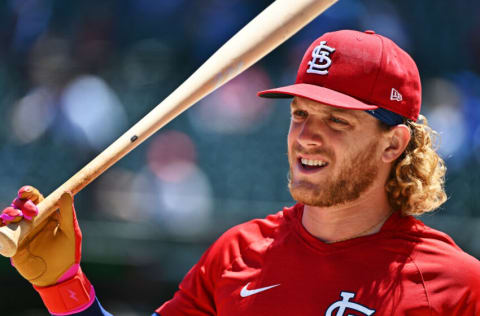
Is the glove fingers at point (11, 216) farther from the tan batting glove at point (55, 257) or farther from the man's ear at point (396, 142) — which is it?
the man's ear at point (396, 142)

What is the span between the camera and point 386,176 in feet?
7.30

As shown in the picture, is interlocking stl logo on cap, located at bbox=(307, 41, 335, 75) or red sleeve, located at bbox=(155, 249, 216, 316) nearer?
interlocking stl logo on cap, located at bbox=(307, 41, 335, 75)

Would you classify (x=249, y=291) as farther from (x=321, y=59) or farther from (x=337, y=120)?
(x=321, y=59)

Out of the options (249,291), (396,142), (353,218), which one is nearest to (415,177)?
(396,142)

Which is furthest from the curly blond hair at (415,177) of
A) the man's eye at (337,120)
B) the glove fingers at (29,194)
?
the glove fingers at (29,194)

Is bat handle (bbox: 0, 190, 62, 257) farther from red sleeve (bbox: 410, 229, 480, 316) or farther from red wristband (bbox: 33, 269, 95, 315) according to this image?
red sleeve (bbox: 410, 229, 480, 316)

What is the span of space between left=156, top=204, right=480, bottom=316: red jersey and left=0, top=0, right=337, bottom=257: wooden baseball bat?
0.48 metres

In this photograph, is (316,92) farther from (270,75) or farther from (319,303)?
(270,75)

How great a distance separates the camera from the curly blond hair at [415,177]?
7.18 feet

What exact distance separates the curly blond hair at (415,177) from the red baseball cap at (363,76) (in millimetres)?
122

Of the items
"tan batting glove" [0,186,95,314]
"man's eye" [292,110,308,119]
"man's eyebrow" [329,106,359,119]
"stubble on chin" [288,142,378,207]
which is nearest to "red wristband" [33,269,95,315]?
"tan batting glove" [0,186,95,314]

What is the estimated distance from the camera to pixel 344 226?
85.0 inches

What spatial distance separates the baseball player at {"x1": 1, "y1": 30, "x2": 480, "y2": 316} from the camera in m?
2.00

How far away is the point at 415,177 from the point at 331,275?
1.44 feet
